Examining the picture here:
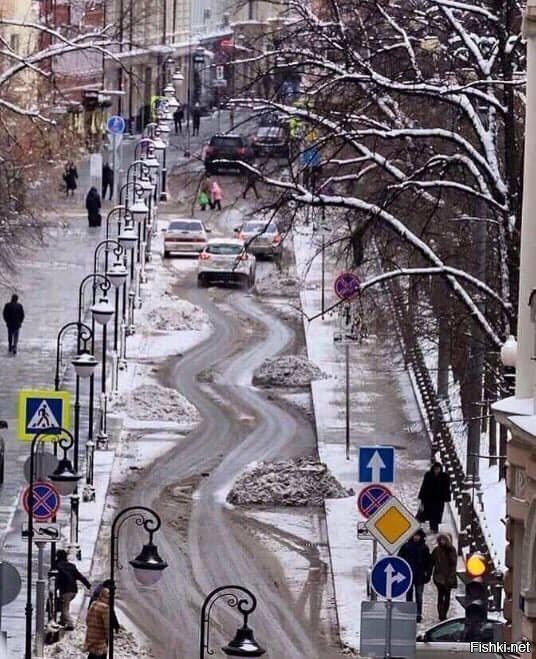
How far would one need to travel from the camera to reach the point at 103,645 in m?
24.9

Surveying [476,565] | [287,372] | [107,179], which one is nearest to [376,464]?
[476,565]

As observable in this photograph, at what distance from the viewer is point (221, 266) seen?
174 ft

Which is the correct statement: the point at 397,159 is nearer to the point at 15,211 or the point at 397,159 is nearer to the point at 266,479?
the point at 266,479

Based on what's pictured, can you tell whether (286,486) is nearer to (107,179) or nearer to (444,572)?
(444,572)

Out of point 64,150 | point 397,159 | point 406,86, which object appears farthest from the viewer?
point 64,150

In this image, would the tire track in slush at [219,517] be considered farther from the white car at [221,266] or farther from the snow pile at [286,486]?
the white car at [221,266]

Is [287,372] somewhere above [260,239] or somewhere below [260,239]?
below

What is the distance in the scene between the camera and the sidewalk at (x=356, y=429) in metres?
29.6

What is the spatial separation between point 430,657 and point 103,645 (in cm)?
298

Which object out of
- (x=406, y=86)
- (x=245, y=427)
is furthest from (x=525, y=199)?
(x=245, y=427)

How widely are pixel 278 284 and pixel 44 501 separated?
2761cm

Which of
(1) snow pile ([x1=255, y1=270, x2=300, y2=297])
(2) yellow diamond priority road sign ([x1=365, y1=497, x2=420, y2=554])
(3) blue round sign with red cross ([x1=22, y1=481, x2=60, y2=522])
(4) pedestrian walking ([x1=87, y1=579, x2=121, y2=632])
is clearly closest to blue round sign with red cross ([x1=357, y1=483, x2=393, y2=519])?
(4) pedestrian walking ([x1=87, y1=579, x2=121, y2=632])

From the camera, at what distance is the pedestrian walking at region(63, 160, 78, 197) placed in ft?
210

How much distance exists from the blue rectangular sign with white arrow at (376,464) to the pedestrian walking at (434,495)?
4.60m
